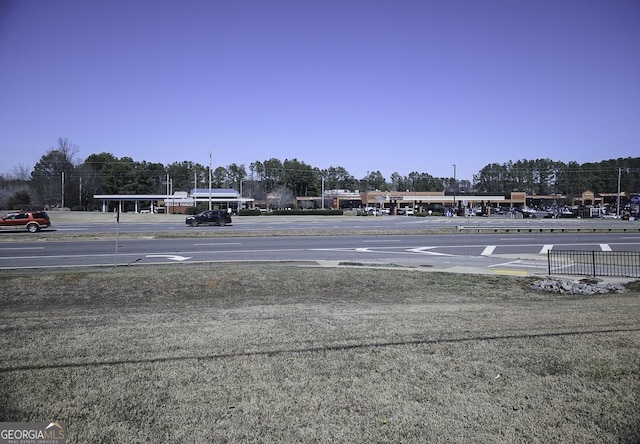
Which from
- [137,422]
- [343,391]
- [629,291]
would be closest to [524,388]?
[343,391]

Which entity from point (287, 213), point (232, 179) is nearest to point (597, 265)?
point (287, 213)

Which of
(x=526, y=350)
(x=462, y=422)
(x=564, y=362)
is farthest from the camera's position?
(x=526, y=350)

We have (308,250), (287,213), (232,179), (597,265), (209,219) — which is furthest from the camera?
(232,179)

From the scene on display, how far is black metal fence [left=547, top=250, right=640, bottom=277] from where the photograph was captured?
57.6 ft

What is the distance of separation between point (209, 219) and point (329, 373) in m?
41.3

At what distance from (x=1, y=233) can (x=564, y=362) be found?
3880 cm

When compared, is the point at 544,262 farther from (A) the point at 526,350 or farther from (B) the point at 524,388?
(B) the point at 524,388

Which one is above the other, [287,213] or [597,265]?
[287,213]

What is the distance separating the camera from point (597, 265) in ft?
63.1

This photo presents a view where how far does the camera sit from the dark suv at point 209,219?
44688 mm

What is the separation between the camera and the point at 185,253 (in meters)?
23.2

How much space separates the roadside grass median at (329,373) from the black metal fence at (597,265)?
26.9ft

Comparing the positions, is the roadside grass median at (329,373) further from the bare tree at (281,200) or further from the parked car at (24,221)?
the bare tree at (281,200)

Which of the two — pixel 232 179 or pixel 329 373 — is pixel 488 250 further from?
pixel 232 179
